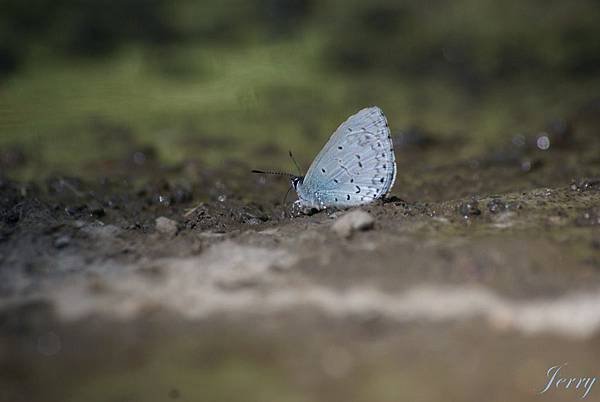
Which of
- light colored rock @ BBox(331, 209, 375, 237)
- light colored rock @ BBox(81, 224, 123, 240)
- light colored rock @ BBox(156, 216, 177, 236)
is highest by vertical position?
light colored rock @ BBox(331, 209, 375, 237)

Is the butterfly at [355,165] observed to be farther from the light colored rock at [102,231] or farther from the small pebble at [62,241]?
the small pebble at [62,241]

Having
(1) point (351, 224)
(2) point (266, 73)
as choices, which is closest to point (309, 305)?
(1) point (351, 224)

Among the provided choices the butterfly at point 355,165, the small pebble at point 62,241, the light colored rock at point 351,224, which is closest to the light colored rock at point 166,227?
the small pebble at point 62,241

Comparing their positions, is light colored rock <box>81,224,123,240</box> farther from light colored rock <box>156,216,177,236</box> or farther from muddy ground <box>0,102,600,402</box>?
light colored rock <box>156,216,177,236</box>

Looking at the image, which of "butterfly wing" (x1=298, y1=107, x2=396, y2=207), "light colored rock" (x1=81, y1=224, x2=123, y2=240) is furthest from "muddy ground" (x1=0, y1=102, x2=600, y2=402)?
"butterfly wing" (x1=298, y1=107, x2=396, y2=207)

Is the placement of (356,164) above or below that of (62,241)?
above

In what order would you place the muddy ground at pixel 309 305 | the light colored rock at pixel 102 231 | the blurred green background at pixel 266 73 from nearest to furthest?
the muddy ground at pixel 309 305, the light colored rock at pixel 102 231, the blurred green background at pixel 266 73

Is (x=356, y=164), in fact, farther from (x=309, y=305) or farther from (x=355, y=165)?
(x=309, y=305)
